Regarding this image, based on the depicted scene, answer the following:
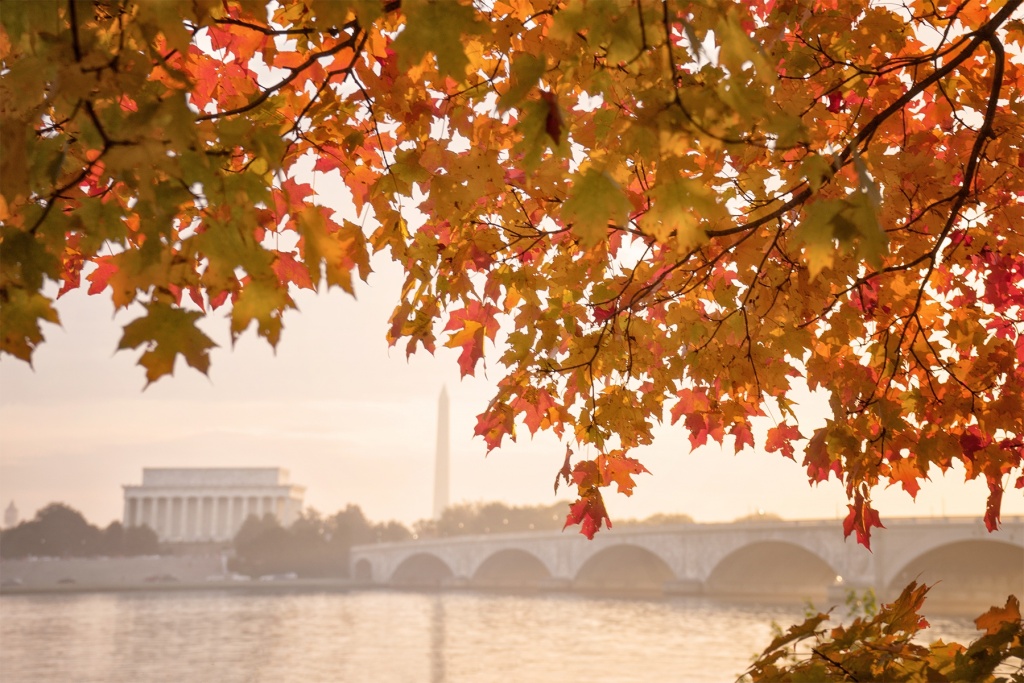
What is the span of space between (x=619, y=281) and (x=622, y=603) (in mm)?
46235


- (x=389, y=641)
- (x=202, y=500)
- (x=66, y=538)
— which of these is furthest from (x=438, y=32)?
(x=202, y=500)

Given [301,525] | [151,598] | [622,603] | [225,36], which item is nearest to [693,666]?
[225,36]

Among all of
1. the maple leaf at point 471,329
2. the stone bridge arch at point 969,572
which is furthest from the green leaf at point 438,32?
the stone bridge arch at point 969,572

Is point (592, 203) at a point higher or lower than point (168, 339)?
higher

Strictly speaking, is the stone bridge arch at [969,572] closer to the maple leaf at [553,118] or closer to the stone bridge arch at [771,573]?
the stone bridge arch at [771,573]

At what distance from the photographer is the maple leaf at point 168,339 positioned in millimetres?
2006

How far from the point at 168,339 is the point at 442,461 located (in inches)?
6274

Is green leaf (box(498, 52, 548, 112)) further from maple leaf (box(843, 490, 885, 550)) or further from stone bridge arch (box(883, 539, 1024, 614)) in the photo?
stone bridge arch (box(883, 539, 1024, 614))

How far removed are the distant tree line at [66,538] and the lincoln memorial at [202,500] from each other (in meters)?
16.0

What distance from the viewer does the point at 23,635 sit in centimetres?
3228

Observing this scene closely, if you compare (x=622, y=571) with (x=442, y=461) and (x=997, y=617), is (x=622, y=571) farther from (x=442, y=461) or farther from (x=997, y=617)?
(x=442, y=461)

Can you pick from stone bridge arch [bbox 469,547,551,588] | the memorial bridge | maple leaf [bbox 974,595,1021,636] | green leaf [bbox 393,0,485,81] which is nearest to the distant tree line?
the memorial bridge

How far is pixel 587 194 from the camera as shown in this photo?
2.32 metres

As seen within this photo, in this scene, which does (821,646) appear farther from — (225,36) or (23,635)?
(23,635)
